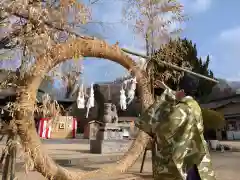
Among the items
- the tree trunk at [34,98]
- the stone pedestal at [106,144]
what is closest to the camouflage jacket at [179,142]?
the tree trunk at [34,98]

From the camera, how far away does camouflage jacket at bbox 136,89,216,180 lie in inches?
98.8

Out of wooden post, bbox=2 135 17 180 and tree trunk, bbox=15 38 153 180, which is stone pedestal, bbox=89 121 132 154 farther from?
wooden post, bbox=2 135 17 180

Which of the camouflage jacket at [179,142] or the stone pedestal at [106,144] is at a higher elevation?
the camouflage jacket at [179,142]

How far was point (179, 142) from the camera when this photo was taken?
2.54m

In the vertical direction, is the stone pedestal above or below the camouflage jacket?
below

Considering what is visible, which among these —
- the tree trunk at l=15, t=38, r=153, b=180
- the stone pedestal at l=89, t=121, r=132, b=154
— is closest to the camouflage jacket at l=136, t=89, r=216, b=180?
the tree trunk at l=15, t=38, r=153, b=180

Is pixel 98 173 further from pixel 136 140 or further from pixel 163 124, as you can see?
pixel 163 124

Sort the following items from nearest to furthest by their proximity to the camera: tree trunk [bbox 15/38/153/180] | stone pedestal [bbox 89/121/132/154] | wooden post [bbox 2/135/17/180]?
tree trunk [bbox 15/38/153/180] → wooden post [bbox 2/135/17/180] → stone pedestal [bbox 89/121/132/154]

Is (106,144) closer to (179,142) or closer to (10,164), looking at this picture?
(10,164)

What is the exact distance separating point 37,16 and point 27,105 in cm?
107

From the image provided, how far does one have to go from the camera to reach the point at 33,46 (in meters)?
3.19

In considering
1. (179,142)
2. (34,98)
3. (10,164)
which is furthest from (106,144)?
(179,142)

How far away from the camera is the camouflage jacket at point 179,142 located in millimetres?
2510

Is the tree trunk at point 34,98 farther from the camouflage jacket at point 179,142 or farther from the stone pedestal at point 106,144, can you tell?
the stone pedestal at point 106,144
